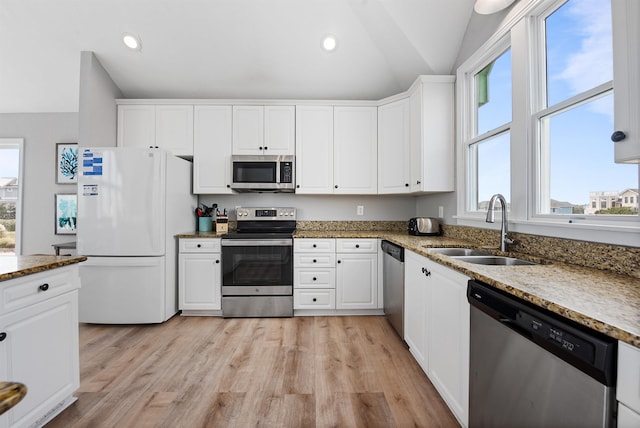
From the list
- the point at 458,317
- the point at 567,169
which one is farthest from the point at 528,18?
the point at 458,317

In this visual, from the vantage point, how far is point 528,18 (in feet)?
6.05

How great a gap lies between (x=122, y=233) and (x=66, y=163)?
2030 millimetres

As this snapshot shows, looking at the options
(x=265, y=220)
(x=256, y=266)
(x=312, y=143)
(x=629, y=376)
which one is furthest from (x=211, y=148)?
(x=629, y=376)

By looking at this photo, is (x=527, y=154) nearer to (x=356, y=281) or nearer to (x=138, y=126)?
(x=356, y=281)

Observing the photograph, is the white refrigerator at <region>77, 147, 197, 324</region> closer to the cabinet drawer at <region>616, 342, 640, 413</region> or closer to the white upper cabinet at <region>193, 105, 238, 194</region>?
the white upper cabinet at <region>193, 105, 238, 194</region>

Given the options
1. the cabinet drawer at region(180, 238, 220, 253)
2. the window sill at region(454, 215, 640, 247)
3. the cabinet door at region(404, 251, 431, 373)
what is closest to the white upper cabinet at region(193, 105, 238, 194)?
the cabinet drawer at region(180, 238, 220, 253)

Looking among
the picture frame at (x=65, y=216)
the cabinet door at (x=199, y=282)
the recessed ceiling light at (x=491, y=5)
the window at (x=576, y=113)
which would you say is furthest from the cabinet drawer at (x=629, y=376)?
the picture frame at (x=65, y=216)

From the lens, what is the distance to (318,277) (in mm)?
3051

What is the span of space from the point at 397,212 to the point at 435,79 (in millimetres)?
1538

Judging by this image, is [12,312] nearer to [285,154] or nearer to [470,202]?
[285,154]

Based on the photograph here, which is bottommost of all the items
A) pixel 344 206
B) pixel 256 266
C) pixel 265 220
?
pixel 256 266

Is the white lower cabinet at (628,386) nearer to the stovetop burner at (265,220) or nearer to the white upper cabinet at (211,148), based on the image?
the stovetop burner at (265,220)

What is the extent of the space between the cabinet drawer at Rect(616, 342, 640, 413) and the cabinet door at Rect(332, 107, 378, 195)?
106 inches

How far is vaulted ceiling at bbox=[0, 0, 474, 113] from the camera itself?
2705mm
